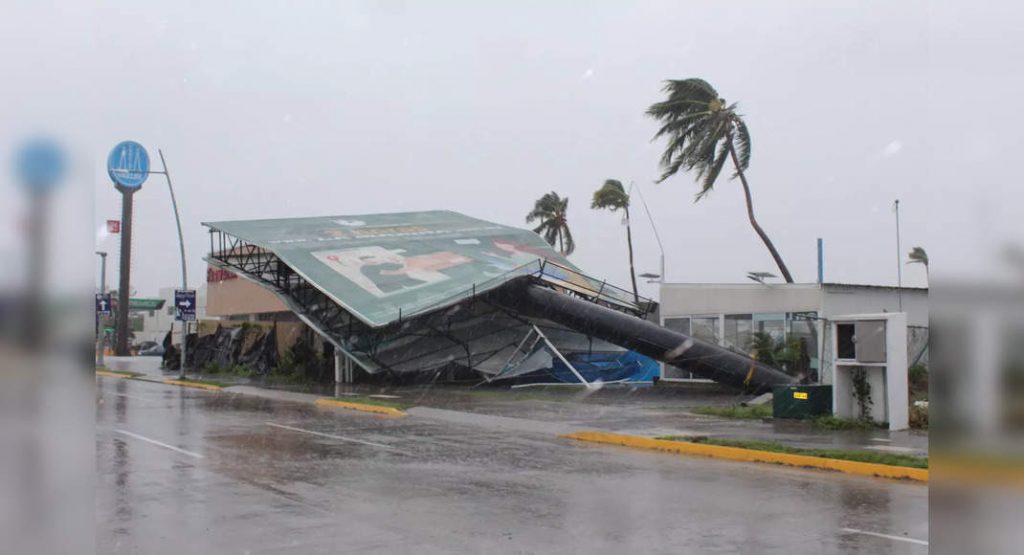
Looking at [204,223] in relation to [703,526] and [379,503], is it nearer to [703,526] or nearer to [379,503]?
[379,503]

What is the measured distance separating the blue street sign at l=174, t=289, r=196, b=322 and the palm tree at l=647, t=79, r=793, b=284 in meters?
18.2

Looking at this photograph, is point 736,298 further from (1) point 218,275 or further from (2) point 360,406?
(1) point 218,275

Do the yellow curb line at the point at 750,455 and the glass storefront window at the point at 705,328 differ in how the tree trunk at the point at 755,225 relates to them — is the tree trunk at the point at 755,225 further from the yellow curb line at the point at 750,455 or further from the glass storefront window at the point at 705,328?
the yellow curb line at the point at 750,455

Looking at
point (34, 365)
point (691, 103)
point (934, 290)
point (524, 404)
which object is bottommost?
point (524, 404)

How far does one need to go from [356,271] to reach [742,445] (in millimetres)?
20022

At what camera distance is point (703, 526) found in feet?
28.0

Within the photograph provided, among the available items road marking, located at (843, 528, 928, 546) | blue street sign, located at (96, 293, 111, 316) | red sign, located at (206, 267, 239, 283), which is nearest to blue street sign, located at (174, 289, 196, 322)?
red sign, located at (206, 267, 239, 283)

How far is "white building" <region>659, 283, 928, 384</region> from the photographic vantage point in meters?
25.7

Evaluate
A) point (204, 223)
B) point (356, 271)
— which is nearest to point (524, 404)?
point (356, 271)

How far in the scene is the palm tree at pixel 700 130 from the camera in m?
33.8

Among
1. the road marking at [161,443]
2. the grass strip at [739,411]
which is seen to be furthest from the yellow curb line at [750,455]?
the road marking at [161,443]

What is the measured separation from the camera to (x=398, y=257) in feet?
113

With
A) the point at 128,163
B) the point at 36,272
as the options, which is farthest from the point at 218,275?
the point at 36,272

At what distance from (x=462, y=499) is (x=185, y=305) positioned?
2709cm
